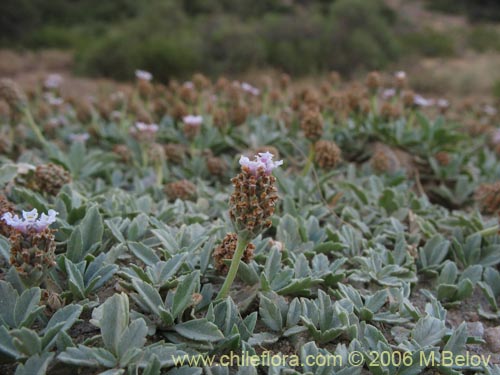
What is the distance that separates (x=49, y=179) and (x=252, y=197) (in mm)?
1533

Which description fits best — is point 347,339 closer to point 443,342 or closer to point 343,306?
point 343,306

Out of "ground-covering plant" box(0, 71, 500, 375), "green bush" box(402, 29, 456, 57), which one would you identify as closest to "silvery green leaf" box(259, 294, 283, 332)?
"ground-covering plant" box(0, 71, 500, 375)

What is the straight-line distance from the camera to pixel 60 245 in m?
2.35

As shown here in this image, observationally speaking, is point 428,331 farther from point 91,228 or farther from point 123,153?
point 123,153

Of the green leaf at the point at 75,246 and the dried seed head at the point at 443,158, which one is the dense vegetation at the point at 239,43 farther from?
the green leaf at the point at 75,246

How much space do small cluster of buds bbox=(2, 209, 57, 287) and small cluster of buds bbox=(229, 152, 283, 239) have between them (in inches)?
27.1

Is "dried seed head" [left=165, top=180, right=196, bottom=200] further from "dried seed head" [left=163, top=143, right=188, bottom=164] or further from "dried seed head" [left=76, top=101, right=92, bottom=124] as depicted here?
"dried seed head" [left=76, top=101, right=92, bottom=124]

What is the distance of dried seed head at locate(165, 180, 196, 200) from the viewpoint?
323 cm

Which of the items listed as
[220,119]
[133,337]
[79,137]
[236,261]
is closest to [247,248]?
[236,261]

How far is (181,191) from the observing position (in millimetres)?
3225

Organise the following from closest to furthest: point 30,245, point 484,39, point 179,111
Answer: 1. point 30,245
2. point 179,111
3. point 484,39

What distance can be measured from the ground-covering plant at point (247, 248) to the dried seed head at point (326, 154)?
0.04 feet

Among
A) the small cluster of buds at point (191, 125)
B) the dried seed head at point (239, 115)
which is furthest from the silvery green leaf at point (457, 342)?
the dried seed head at point (239, 115)

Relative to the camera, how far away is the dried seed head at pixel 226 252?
2.19m
